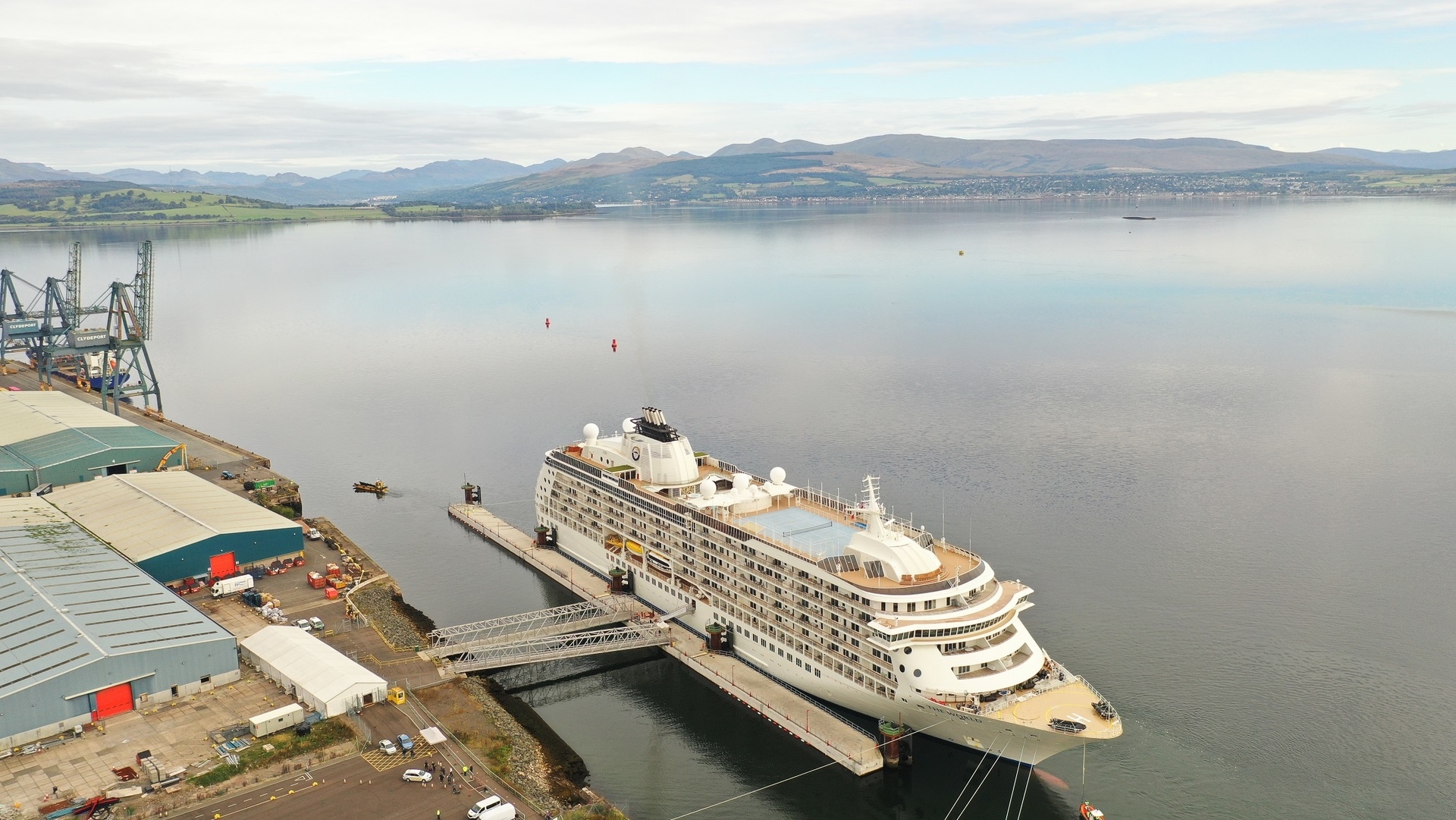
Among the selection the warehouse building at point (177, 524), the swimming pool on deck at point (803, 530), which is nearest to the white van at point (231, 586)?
the warehouse building at point (177, 524)

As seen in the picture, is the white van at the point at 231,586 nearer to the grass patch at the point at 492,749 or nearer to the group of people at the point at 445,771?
the grass patch at the point at 492,749

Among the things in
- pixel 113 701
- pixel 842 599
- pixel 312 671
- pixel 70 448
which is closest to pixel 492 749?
pixel 312 671

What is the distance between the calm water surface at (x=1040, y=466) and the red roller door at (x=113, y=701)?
57.5ft

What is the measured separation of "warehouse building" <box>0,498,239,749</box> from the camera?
39.4m

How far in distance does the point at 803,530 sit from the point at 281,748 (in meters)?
25.3

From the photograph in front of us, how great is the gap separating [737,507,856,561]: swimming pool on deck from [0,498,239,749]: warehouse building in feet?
84.3

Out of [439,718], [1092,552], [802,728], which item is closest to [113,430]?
[439,718]

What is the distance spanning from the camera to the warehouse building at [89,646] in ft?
129

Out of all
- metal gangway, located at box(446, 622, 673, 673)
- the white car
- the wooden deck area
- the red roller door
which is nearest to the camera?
the white car

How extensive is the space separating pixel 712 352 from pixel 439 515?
6056 cm

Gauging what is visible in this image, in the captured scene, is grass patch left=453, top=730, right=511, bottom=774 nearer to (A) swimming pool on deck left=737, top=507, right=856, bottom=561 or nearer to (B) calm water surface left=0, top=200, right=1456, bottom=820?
(B) calm water surface left=0, top=200, right=1456, bottom=820

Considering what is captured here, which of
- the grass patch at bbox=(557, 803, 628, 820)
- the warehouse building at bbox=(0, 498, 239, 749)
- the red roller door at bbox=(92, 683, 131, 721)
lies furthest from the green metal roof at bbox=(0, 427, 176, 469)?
the grass patch at bbox=(557, 803, 628, 820)

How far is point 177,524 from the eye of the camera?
58.1 metres

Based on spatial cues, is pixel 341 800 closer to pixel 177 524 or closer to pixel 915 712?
pixel 915 712
